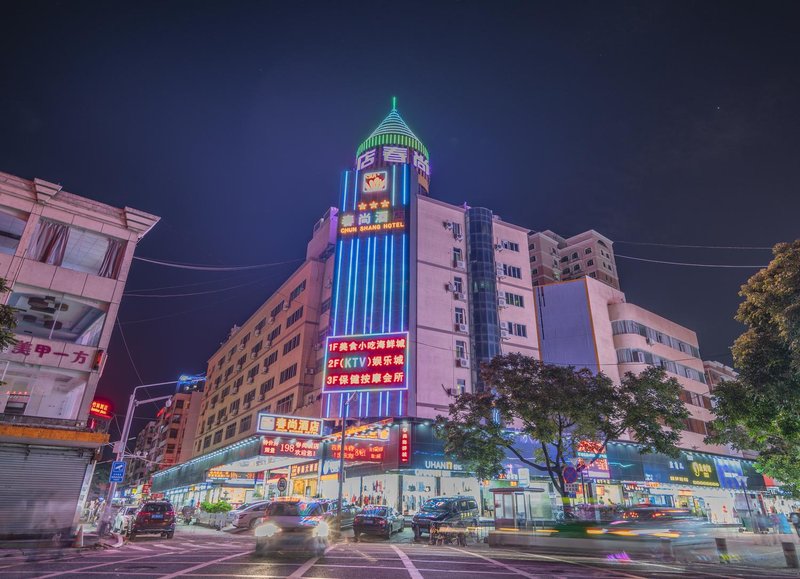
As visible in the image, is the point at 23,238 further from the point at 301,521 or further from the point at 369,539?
the point at 369,539

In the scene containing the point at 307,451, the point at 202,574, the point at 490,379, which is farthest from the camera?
the point at 307,451

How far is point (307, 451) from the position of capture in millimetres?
38438

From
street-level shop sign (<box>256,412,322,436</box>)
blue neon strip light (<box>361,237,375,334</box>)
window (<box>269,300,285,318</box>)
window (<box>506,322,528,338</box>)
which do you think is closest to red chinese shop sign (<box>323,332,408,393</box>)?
blue neon strip light (<box>361,237,375,334</box>)

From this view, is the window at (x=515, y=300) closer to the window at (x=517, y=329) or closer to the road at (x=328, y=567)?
the window at (x=517, y=329)

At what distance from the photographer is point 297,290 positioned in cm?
5641

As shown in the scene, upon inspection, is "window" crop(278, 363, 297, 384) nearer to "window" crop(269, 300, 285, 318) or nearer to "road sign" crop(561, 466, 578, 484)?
"window" crop(269, 300, 285, 318)

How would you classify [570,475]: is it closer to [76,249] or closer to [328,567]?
[328,567]

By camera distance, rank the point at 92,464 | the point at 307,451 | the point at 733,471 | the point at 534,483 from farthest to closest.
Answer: the point at 733,471 < the point at 534,483 < the point at 307,451 < the point at 92,464

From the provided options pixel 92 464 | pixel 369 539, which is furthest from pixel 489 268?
pixel 92 464

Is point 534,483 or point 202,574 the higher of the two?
point 534,483

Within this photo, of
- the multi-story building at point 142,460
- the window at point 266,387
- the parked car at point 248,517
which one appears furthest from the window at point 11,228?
the multi-story building at point 142,460

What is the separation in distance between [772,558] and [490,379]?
1506 centimetres

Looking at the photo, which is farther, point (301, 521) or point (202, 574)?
point (301, 521)

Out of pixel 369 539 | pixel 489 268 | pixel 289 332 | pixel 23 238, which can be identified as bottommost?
pixel 369 539
